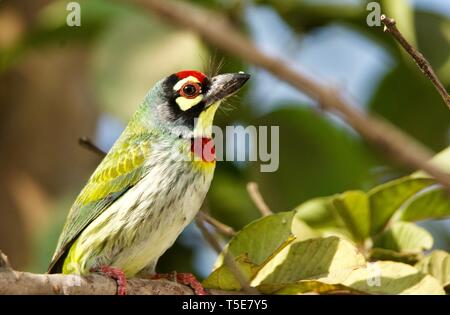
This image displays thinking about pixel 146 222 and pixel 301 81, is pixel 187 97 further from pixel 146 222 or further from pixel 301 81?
pixel 301 81

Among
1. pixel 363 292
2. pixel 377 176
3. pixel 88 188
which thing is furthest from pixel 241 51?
pixel 377 176

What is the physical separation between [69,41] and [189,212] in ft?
6.77

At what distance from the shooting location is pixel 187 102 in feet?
8.72

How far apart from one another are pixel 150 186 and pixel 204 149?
0.22m

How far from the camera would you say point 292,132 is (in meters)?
3.49

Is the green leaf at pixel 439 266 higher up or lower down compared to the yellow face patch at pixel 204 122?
lower down

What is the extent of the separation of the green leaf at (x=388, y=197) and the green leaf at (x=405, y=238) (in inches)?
1.4

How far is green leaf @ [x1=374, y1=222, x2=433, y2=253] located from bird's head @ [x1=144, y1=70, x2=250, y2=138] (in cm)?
66

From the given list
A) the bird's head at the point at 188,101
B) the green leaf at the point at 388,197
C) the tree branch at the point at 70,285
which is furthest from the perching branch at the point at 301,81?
the bird's head at the point at 188,101

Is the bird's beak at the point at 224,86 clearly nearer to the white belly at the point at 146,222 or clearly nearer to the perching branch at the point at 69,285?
the white belly at the point at 146,222

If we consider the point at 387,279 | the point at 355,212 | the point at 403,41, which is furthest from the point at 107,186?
the point at 403,41

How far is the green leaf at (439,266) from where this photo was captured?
1994 mm

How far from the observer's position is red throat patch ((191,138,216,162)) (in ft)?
8.27

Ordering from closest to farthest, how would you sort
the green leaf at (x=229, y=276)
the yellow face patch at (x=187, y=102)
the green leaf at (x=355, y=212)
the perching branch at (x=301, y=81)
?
the perching branch at (x=301, y=81), the green leaf at (x=229, y=276), the green leaf at (x=355, y=212), the yellow face patch at (x=187, y=102)
